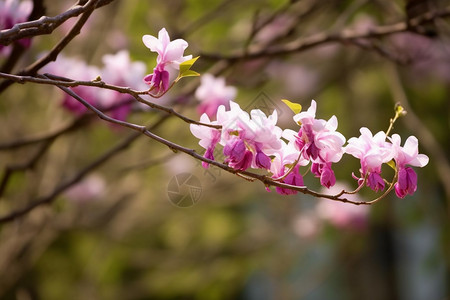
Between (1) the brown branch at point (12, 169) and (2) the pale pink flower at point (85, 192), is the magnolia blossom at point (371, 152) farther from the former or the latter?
(2) the pale pink flower at point (85, 192)

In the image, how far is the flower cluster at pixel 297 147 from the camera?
115 centimetres

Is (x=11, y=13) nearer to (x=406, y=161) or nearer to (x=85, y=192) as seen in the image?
(x=406, y=161)

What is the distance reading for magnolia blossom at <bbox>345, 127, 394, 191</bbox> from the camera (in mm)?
1208

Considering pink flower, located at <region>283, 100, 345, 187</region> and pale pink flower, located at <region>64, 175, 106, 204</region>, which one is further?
pale pink flower, located at <region>64, 175, 106, 204</region>

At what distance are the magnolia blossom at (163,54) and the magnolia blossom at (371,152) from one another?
358 millimetres

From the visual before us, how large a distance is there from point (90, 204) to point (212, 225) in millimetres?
2002

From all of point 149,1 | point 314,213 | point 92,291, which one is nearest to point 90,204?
point 92,291

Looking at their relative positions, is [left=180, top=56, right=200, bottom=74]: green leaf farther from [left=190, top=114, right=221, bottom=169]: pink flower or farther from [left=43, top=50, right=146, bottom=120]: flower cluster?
[left=43, top=50, right=146, bottom=120]: flower cluster

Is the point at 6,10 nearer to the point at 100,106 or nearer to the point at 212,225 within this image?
the point at 100,106

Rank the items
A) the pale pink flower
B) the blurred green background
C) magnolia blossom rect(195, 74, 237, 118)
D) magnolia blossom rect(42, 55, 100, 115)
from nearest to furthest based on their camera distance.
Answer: magnolia blossom rect(42, 55, 100, 115), magnolia blossom rect(195, 74, 237, 118), the blurred green background, the pale pink flower

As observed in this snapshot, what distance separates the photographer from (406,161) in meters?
1.24

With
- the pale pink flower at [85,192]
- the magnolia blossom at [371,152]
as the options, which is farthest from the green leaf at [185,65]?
the pale pink flower at [85,192]

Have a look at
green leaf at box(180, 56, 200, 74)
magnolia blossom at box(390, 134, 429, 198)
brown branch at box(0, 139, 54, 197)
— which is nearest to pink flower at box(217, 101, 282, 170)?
green leaf at box(180, 56, 200, 74)

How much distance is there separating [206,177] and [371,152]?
1.35 m
